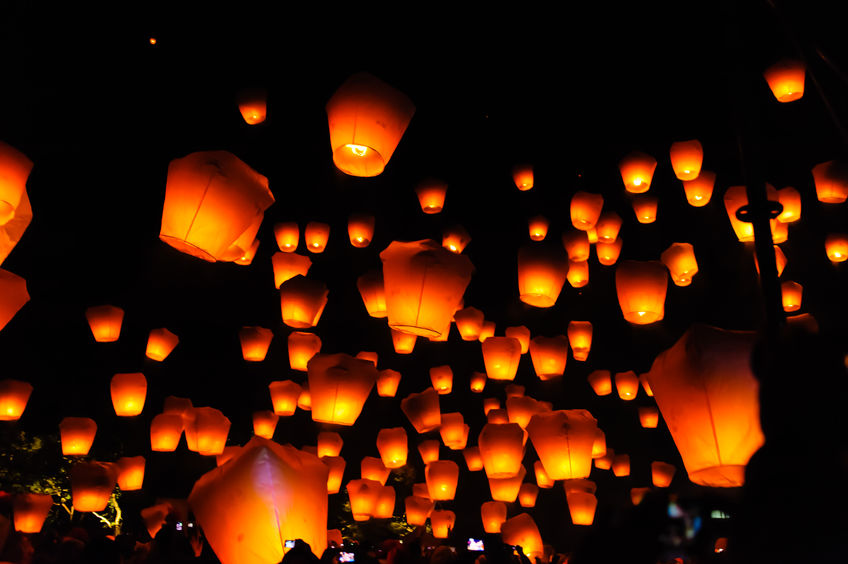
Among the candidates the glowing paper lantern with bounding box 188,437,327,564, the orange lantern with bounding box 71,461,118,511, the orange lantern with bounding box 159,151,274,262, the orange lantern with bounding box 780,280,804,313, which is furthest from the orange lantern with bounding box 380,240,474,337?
the orange lantern with bounding box 71,461,118,511

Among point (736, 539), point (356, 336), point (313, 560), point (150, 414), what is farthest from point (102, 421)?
point (736, 539)

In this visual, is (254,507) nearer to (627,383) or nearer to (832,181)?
(832,181)

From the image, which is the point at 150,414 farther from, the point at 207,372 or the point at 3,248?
the point at 3,248

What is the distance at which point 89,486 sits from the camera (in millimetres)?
8648

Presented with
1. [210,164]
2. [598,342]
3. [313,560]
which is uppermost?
[598,342]

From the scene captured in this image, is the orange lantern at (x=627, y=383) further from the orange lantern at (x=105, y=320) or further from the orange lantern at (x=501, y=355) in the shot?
the orange lantern at (x=105, y=320)

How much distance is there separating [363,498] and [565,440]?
4.65 metres

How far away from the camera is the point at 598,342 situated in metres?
12.6

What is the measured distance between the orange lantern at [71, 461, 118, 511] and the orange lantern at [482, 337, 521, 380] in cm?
516

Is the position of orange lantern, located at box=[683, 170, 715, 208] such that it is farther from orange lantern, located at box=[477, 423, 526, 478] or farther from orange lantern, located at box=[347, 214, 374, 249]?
orange lantern, located at box=[347, 214, 374, 249]

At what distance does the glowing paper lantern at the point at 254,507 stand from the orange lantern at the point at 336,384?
228cm

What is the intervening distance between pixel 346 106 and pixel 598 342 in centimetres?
894

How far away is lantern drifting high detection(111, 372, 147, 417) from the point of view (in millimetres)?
8570

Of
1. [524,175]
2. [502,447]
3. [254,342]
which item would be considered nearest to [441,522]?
[502,447]
